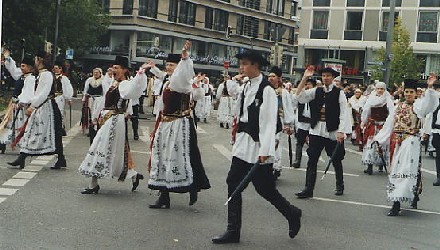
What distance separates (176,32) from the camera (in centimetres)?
5831

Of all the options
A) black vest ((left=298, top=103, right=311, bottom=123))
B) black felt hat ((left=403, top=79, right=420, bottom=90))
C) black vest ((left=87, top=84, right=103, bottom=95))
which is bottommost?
black vest ((left=298, top=103, right=311, bottom=123))

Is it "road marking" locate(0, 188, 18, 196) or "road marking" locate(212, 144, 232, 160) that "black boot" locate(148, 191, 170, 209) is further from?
"road marking" locate(212, 144, 232, 160)

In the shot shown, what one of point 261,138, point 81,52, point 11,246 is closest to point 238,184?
point 261,138

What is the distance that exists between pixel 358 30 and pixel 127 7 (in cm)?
2053

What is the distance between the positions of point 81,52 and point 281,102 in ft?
140

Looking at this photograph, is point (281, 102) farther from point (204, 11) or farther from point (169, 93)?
point (204, 11)

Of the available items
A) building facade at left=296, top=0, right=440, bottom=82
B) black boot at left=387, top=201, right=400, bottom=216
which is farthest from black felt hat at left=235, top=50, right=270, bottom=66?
building facade at left=296, top=0, right=440, bottom=82

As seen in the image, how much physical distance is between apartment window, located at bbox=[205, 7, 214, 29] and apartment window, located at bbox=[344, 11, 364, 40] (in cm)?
1425

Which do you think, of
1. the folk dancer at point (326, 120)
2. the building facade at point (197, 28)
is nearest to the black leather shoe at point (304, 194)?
the folk dancer at point (326, 120)

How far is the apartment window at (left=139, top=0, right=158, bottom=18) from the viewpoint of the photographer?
54438 mm

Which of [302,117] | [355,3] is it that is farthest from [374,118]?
[355,3]

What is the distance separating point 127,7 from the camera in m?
54.5

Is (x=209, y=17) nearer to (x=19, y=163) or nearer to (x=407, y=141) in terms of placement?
(x=19, y=163)

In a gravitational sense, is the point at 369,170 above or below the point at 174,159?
below
